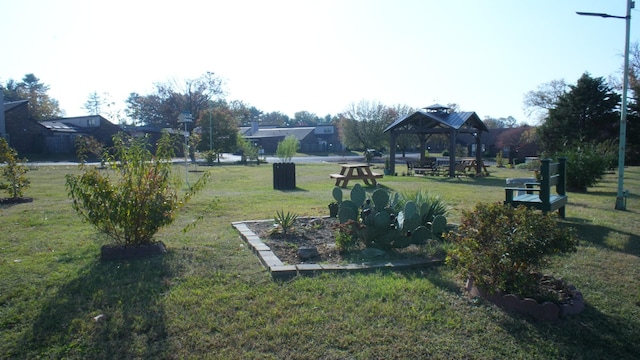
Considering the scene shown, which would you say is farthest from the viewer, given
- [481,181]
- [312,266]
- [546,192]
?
[481,181]

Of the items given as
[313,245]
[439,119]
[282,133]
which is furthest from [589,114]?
[282,133]

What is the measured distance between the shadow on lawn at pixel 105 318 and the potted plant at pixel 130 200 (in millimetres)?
587

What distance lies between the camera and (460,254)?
13.3ft

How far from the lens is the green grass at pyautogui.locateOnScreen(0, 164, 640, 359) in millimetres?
3240

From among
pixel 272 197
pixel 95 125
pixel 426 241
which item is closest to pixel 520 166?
pixel 272 197

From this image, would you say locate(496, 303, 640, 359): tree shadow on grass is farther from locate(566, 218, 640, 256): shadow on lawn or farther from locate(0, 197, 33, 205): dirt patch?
locate(0, 197, 33, 205): dirt patch

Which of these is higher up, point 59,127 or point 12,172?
point 59,127

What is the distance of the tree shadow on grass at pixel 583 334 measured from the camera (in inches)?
127

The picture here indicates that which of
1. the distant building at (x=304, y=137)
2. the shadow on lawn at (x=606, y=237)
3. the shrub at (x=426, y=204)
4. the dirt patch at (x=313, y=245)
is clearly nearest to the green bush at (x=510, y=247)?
the dirt patch at (x=313, y=245)

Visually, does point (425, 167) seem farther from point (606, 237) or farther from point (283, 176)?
point (606, 237)

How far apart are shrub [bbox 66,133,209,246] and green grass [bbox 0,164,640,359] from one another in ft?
1.36

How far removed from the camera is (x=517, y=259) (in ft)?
12.3

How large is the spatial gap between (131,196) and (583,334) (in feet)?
15.2

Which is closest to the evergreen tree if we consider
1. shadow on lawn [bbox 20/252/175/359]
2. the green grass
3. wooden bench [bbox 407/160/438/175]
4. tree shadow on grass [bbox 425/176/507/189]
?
wooden bench [bbox 407/160/438/175]
